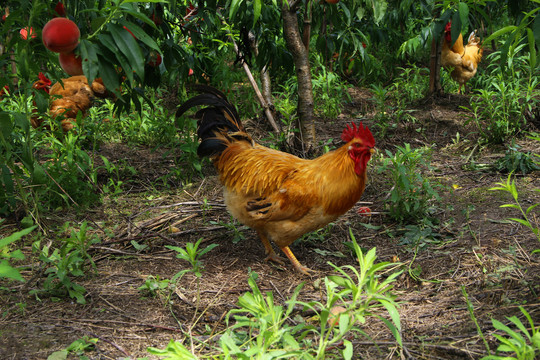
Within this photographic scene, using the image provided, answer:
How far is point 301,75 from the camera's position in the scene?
15.1 ft

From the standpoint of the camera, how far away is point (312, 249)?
3855 millimetres

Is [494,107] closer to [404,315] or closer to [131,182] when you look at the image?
[404,315]

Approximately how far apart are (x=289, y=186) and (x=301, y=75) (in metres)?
1.52

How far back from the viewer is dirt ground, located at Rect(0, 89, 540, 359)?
2.39 meters

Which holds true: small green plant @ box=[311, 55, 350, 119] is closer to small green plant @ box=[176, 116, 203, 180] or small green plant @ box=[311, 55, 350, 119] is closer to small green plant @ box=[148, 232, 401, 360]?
small green plant @ box=[176, 116, 203, 180]

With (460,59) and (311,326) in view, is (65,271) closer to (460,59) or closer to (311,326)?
(311,326)

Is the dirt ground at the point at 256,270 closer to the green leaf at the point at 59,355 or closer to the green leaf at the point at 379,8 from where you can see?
the green leaf at the point at 59,355

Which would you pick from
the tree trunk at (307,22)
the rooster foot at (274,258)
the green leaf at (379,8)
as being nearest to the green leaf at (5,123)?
the rooster foot at (274,258)

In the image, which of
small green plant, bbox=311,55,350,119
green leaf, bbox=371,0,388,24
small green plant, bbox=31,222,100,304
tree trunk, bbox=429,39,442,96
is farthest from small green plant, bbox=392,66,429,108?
small green plant, bbox=31,222,100,304

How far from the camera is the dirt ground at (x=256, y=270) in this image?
2.39m

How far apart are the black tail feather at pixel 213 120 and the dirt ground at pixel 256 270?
607mm

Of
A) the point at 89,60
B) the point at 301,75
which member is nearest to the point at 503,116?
the point at 301,75

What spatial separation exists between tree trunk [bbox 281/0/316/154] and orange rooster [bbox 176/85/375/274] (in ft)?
3.12

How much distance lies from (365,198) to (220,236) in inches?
55.6
